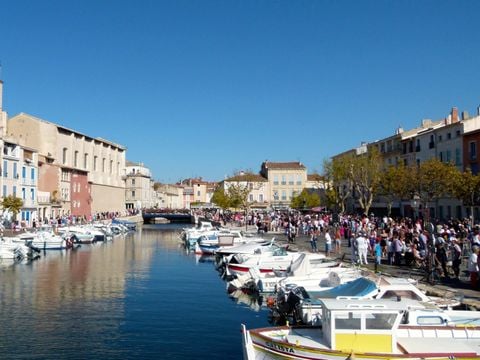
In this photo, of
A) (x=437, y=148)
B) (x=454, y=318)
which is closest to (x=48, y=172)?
(x=437, y=148)

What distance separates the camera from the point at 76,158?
10956cm

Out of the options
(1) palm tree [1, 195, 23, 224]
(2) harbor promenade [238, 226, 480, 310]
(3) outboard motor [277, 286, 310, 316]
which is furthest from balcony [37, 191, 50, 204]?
(3) outboard motor [277, 286, 310, 316]

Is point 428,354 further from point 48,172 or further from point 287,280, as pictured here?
point 48,172

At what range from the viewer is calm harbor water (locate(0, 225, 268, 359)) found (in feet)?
61.3

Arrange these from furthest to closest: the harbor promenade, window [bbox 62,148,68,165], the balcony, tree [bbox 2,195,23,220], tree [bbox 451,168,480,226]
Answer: window [bbox 62,148,68,165] < the balcony < tree [bbox 2,195,23,220] < tree [bbox 451,168,480,226] < the harbor promenade

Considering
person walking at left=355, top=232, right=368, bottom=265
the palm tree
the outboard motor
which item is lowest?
the outboard motor

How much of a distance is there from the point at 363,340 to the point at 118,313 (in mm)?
13361

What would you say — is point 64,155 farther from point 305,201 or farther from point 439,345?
point 439,345

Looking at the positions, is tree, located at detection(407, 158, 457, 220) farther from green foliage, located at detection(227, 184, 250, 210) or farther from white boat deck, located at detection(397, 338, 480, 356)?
white boat deck, located at detection(397, 338, 480, 356)

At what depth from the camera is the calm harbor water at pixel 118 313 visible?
18.7m

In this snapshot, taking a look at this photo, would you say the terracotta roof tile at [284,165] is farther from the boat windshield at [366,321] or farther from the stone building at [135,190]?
the boat windshield at [366,321]

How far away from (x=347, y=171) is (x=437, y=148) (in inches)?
501

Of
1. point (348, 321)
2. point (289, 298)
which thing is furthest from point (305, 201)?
point (348, 321)

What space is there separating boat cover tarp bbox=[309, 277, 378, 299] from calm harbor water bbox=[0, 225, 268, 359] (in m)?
2.90
